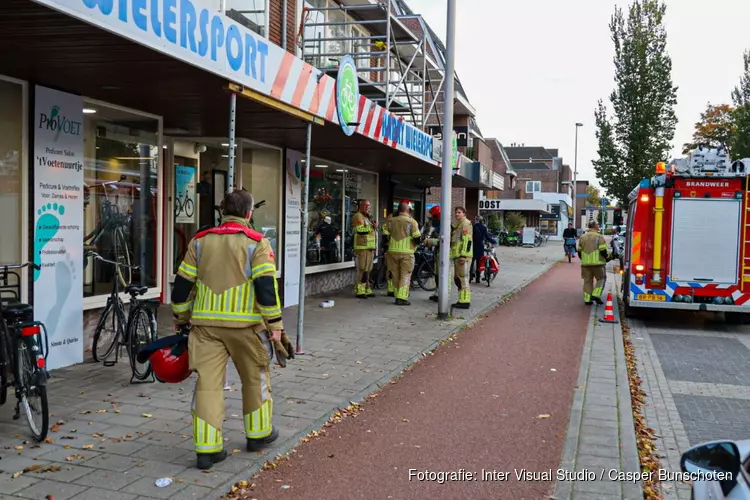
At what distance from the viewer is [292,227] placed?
12414mm

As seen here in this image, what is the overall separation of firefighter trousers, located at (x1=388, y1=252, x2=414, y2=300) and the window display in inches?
68.5

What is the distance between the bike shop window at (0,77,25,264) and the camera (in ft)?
21.0

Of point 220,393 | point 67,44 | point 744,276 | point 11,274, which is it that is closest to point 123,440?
point 220,393

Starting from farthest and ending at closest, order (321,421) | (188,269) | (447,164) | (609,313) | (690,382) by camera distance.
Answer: (609,313) → (447,164) → (690,382) → (321,421) → (188,269)

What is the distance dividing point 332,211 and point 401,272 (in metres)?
2.80

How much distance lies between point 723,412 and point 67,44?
21.1 ft

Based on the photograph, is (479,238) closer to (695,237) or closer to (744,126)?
(695,237)

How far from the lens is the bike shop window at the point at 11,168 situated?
6.41 meters

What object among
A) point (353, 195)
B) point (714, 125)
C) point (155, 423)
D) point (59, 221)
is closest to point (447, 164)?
point (353, 195)

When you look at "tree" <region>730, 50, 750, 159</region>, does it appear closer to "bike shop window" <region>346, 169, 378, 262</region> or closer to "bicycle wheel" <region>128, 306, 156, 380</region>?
"bike shop window" <region>346, 169, 378, 262</region>

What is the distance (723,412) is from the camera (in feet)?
20.9

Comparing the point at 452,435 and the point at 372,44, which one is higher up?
the point at 372,44

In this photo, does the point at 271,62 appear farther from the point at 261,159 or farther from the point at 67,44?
the point at 261,159

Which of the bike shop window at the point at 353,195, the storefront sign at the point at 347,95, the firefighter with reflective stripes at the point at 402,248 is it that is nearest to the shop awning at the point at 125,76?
the storefront sign at the point at 347,95
